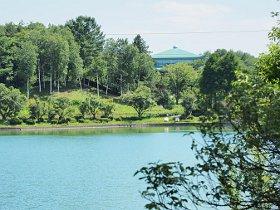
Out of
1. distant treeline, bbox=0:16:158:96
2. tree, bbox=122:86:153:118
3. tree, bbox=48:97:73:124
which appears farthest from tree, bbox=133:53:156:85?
tree, bbox=48:97:73:124

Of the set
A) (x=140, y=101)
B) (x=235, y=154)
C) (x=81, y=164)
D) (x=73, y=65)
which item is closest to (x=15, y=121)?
(x=140, y=101)

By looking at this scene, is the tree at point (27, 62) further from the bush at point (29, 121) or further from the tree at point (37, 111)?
the bush at point (29, 121)

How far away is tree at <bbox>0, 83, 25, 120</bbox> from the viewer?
7369cm

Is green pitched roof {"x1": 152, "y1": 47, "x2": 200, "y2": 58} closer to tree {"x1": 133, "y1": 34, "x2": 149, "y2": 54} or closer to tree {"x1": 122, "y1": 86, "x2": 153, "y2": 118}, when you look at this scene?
tree {"x1": 133, "y1": 34, "x2": 149, "y2": 54}

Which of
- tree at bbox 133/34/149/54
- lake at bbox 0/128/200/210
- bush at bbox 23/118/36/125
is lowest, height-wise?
lake at bbox 0/128/200/210

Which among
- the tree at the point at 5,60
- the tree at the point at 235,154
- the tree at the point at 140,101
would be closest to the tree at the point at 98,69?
the tree at the point at 140,101

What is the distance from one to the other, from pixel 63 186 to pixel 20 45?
6464cm

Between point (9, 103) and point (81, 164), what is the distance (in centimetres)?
3550

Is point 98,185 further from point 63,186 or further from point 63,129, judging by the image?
point 63,129

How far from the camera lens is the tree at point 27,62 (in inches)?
3371

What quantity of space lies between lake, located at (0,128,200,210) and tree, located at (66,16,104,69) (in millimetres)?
34509

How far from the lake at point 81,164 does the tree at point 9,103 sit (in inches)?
284

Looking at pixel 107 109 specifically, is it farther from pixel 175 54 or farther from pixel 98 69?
pixel 175 54

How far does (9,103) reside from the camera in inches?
2901
